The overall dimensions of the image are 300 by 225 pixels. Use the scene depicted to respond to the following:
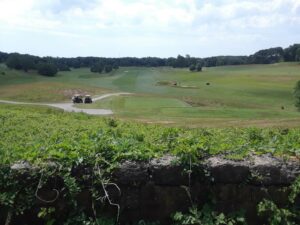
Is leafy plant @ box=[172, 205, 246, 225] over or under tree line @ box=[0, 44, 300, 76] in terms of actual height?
over

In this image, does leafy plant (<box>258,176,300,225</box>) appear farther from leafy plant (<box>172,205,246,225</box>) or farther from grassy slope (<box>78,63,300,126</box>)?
grassy slope (<box>78,63,300,126</box>)

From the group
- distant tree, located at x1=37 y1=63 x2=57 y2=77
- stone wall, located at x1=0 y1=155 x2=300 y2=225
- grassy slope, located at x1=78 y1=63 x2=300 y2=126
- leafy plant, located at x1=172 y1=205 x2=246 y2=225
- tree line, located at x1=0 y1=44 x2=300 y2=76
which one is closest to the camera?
leafy plant, located at x1=172 y1=205 x2=246 y2=225

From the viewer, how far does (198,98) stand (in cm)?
8156

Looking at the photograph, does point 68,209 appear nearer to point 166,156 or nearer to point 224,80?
point 166,156

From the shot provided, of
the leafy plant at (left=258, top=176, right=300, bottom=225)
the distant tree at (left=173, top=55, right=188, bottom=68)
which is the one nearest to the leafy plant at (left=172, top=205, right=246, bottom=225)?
the leafy plant at (left=258, top=176, right=300, bottom=225)

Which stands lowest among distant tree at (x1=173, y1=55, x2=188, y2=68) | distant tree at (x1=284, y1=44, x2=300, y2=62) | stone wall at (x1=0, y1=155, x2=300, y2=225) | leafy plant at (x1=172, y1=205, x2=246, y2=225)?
distant tree at (x1=173, y1=55, x2=188, y2=68)

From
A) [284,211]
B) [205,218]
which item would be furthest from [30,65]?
[284,211]

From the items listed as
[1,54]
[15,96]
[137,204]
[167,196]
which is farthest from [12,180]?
[1,54]

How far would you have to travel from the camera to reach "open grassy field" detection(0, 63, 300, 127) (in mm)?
51984

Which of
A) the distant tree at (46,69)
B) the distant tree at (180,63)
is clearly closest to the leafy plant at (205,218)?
the distant tree at (46,69)

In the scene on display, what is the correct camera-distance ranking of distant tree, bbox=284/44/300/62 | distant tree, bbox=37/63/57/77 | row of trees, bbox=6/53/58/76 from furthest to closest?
distant tree, bbox=284/44/300/62
row of trees, bbox=6/53/58/76
distant tree, bbox=37/63/57/77

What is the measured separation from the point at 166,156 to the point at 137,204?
0.75 metres

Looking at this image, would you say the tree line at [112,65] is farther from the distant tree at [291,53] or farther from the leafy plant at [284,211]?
the leafy plant at [284,211]

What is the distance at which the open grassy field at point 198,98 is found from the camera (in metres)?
52.0
